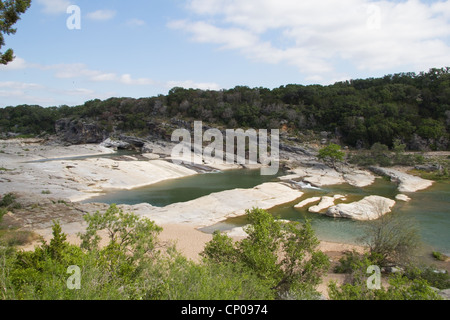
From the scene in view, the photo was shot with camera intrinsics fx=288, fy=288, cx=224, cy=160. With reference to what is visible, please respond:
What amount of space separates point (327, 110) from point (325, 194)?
49056 mm

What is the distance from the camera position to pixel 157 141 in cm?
8294

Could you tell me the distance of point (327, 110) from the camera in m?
81.8

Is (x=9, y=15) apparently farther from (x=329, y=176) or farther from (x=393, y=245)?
(x=329, y=176)

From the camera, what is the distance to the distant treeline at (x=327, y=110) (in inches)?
2717

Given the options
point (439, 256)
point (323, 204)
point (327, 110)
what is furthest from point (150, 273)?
point (327, 110)

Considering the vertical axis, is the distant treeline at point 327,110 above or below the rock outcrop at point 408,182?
above

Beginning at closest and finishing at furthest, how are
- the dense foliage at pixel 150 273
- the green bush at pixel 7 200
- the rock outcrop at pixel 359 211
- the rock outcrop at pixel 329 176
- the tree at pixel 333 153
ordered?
1. the dense foliage at pixel 150 273
2. the green bush at pixel 7 200
3. the rock outcrop at pixel 359 211
4. the rock outcrop at pixel 329 176
5. the tree at pixel 333 153

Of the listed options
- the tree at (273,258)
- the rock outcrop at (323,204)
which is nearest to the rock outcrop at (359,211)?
the rock outcrop at (323,204)

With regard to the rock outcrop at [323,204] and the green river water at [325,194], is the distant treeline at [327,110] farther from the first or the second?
the rock outcrop at [323,204]

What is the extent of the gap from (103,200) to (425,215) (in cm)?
3604

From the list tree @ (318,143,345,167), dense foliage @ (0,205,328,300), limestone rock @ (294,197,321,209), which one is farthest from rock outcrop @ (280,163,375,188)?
dense foliage @ (0,205,328,300)

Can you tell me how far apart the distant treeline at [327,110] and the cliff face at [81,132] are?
251 cm

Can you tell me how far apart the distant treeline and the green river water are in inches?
1064
